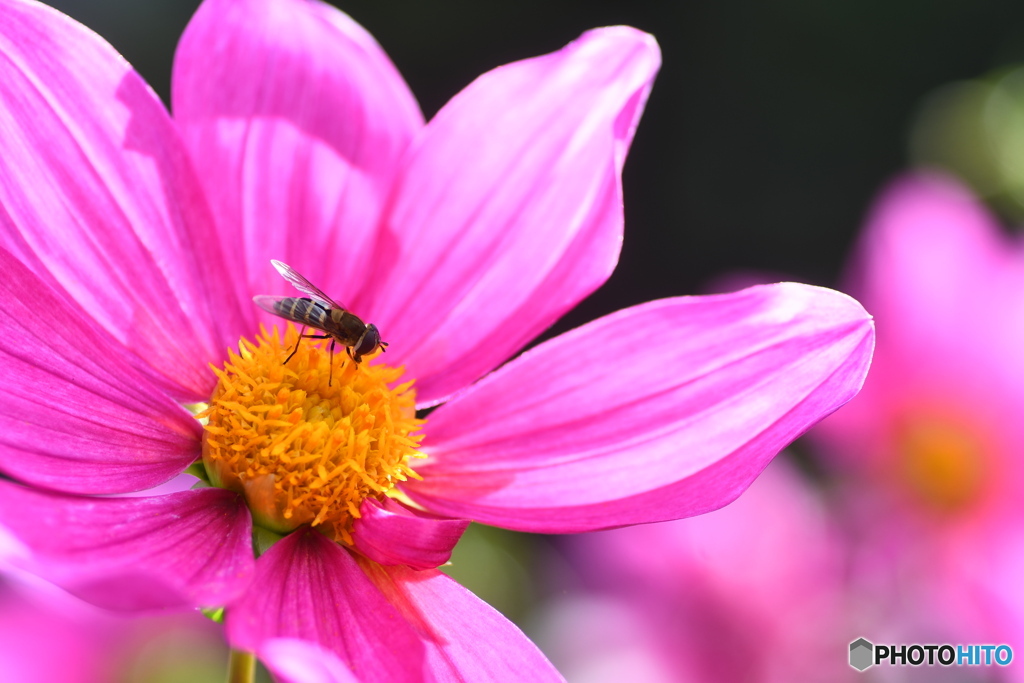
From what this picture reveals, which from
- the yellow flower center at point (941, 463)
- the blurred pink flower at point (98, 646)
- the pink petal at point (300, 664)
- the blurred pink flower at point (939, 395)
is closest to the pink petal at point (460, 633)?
the pink petal at point (300, 664)

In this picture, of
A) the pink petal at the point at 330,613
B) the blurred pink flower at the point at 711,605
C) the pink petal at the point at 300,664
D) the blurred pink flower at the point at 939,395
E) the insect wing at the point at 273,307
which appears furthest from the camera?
the blurred pink flower at the point at 939,395

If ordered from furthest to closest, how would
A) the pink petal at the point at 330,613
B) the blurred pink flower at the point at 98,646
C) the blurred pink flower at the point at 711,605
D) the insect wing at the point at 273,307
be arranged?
the blurred pink flower at the point at 711,605 → the blurred pink flower at the point at 98,646 → the insect wing at the point at 273,307 → the pink petal at the point at 330,613

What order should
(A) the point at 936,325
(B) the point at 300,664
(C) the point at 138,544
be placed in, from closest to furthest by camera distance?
(B) the point at 300,664
(C) the point at 138,544
(A) the point at 936,325

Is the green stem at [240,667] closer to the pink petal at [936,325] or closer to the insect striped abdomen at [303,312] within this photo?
the insect striped abdomen at [303,312]

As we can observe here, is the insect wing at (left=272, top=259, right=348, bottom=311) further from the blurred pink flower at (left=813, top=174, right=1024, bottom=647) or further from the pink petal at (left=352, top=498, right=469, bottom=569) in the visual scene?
the blurred pink flower at (left=813, top=174, right=1024, bottom=647)

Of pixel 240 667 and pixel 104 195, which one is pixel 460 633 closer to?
pixel 240 667

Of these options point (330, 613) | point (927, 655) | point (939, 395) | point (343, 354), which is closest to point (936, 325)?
point (939, 395)

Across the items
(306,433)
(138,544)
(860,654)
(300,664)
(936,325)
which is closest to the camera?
(300,664)
